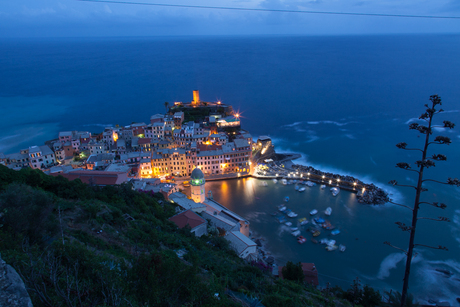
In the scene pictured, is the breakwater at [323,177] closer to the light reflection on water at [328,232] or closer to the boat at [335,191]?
the light reflection on water at [328,232]

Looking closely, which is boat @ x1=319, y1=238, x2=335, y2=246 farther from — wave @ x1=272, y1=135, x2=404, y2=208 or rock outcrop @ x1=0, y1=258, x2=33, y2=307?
rock outcrop @ x1=0, y1=258, x2=33, y2=307

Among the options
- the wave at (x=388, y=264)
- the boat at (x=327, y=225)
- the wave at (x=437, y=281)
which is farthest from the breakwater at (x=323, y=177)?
the wave at (x=437, y=281)

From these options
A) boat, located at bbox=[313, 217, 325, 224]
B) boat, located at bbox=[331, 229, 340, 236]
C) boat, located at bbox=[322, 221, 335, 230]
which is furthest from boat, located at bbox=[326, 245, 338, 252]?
boat, located at bbox=[313, 217, 325, 224]

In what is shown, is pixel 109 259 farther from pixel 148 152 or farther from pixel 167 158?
pixel 148 152

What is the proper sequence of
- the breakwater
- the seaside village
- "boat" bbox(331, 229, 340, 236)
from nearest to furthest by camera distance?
"boat" bbox(331, 229, 340, 236), the seaside village, the breakwater

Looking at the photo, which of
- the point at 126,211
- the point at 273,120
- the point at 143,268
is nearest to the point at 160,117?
the point at 273,120

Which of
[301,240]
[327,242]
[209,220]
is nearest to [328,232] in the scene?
[327,242]
